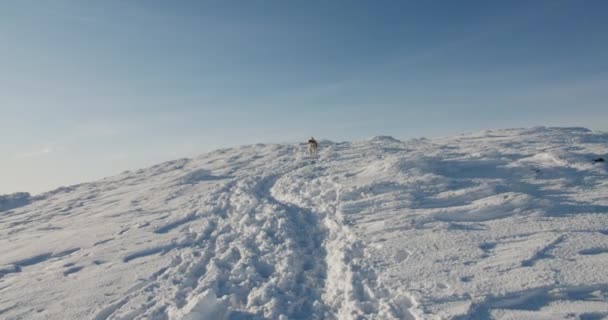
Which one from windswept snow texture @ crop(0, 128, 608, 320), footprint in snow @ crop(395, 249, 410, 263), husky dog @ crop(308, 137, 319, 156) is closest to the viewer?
windswept snow texture @ crop(0, 128, 608, 320)

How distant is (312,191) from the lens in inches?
694

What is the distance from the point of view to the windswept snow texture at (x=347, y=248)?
7898 mm

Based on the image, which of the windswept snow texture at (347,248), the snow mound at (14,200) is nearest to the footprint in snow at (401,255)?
the windswept snow texture at (347,248)

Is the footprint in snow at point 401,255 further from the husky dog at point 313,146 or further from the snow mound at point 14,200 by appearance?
the snow mound at point 14,200

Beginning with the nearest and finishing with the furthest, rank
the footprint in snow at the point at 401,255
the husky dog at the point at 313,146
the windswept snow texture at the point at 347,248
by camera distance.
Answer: the windswept snow texture at the point at 347,248 < the footprint in snow at the point at 401,255 < the husky dog at the point at 313,146

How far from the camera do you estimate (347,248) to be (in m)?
10.8

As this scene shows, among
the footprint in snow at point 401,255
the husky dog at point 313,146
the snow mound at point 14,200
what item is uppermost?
the husky dog at point 313,146

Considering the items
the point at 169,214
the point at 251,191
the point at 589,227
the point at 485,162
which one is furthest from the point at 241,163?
the point at 589,227

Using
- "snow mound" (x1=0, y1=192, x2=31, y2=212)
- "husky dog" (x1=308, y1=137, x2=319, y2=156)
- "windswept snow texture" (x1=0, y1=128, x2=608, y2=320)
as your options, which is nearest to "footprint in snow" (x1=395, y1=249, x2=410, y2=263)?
"windswept snow texture" (x1=0, y1=128, x2=608, y2=320)

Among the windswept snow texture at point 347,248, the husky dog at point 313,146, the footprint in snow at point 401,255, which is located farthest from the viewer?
the husky dog at point 313,146

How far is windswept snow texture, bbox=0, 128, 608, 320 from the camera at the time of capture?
25.9 ft

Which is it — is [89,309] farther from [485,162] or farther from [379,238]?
[485,162]

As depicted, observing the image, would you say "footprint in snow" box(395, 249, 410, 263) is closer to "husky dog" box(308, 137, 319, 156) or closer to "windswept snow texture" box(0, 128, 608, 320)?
"windswept snow texture" box(0, 128, 608, 320)

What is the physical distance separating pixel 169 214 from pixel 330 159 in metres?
11.7
